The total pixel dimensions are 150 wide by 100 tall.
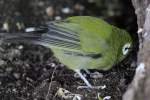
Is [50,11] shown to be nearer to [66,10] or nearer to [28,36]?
[66,10]

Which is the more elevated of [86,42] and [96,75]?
[86,42]

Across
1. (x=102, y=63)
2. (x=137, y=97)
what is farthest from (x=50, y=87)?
(x=137, y=97)

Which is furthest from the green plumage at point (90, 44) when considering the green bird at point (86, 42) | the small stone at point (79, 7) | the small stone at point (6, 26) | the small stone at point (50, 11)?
the small stone at point (79, 7)

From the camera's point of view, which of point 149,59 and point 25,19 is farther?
point 25,19

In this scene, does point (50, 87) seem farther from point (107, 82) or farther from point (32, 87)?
point (107, 82)

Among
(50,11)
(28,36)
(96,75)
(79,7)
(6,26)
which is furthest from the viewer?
(79,7)

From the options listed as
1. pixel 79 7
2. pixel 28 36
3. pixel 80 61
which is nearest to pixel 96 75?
pixel 80 61

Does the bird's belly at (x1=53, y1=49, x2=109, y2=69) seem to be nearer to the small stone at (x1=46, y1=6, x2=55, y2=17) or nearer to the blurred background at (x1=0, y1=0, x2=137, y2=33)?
the blurred background at (x1=0, y1=0, x2=137, y2=33)

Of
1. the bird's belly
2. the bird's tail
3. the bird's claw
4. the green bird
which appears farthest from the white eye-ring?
the bird's tail
